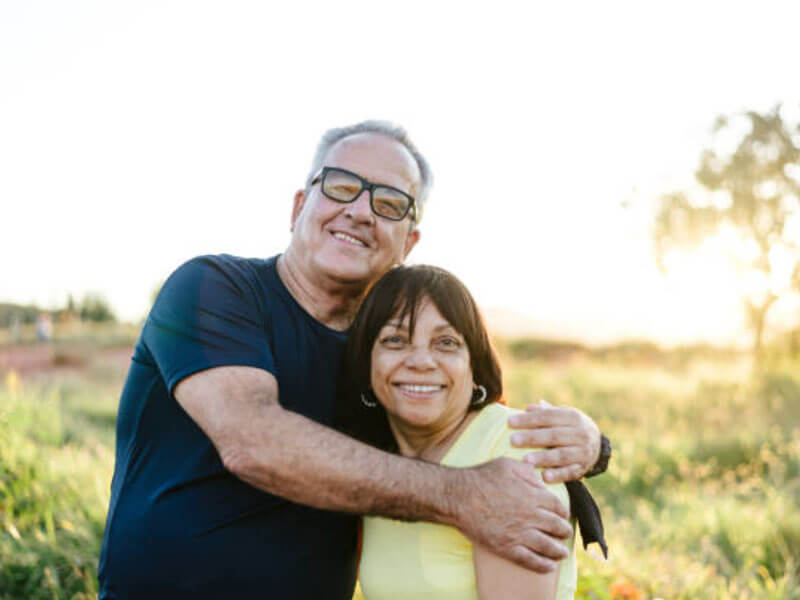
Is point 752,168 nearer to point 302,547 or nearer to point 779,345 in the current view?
point 779,345

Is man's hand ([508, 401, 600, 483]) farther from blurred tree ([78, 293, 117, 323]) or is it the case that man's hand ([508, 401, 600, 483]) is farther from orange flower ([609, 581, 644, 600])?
blurred tree ([78, 293, 117, 323])

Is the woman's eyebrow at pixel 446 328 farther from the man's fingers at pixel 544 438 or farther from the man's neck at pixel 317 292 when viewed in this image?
the man's neck at pixel 317 292

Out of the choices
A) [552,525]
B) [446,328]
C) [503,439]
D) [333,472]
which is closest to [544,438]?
[503,439]

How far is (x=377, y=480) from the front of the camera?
2.34 meters

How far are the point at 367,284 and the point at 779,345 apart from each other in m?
19.9

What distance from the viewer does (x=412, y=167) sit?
351 cm

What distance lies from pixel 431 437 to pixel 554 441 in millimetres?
526

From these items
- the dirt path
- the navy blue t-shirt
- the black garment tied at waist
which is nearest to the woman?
the black garment tied at waist

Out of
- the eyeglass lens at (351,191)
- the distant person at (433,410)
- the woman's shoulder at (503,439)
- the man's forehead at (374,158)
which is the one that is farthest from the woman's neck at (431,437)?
the man's forehead at (374,158)

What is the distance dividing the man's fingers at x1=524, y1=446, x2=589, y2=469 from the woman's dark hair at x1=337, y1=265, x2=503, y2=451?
446mm

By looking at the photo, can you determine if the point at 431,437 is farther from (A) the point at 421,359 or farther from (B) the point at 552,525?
(B) the point at 552,525

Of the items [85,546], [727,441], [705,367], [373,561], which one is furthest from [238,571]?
[705,367]

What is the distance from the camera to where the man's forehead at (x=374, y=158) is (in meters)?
3.37

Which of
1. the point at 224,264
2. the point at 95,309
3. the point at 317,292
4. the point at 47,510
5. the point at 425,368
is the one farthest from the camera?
the point at 95,309
